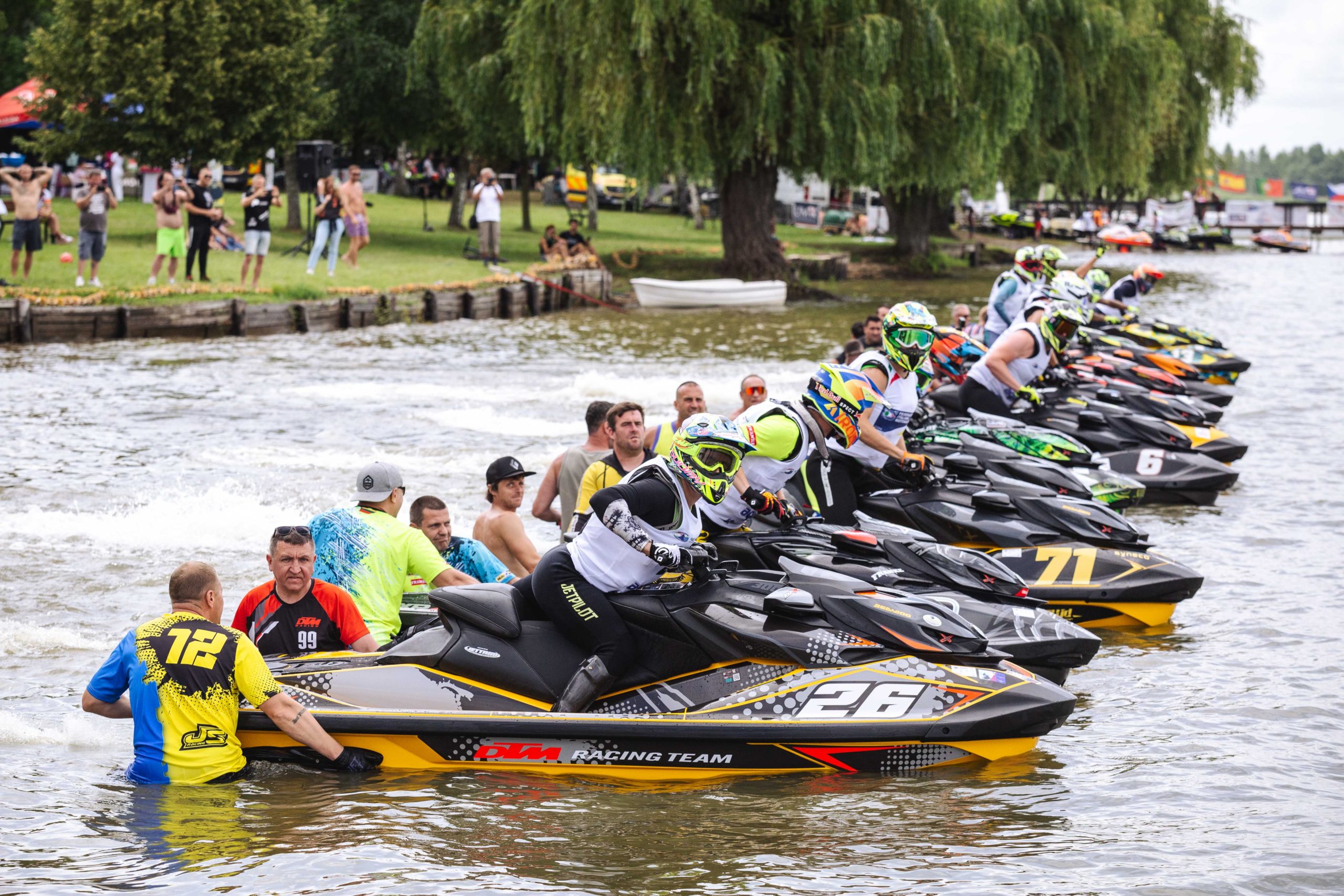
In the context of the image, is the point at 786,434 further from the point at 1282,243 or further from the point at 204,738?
the point at 1282,243

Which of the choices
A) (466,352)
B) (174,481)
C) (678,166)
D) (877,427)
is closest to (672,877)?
(877,427)

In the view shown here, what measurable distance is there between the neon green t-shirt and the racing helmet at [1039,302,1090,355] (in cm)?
774

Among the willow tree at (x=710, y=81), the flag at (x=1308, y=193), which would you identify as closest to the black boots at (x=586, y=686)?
the willow tree at (x=710, y=81)

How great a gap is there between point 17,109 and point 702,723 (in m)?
38.8

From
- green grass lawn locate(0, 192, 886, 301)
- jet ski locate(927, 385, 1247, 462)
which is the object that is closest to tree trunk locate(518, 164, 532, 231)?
green grass lawn locate(0, 192, 886, 301)

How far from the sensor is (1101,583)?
11047 mm

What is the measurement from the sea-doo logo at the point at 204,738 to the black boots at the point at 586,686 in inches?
69.3

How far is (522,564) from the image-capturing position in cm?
996

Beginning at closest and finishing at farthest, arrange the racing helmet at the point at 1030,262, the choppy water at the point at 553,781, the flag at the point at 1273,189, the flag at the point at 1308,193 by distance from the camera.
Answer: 1. the choppy water at the point at 553,781
2. the racing helmet at the point at 1030,262
3. the flag at the point at 1308,193
4. the flag at the point at 1273,189

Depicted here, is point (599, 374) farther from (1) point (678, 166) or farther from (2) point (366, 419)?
(1) point (678, 166)

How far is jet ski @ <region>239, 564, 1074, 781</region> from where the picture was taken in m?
7.79

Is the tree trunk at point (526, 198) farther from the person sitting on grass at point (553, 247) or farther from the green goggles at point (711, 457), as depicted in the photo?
the green goggles at point (711, 457)

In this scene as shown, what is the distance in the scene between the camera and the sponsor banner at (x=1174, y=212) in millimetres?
70250

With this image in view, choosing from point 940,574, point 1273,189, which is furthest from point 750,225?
point 1273,189
